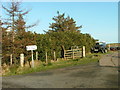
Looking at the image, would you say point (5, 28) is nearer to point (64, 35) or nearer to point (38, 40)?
point (38, 40)

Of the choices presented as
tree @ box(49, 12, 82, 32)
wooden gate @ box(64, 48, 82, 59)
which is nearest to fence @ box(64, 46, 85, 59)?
wooden gate @ box(64, 48, 82, 59)

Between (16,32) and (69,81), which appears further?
(16,32)

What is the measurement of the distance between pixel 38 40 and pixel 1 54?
4849mm

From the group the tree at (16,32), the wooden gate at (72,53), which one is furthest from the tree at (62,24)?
the tree at (16,32)

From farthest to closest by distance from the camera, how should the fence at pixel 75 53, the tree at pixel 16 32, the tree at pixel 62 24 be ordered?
the tree at pixel 62 24 < the fence at pixel 75 53 < the tree at pixel 16 32

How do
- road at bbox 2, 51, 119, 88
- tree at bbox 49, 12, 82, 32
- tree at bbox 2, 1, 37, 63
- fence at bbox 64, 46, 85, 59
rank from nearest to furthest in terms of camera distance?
road at bbox 2, 51, 119, 88, tree at bbox 2, 1, 37, 63, fence at bbox 64, 46, 85, 59, tree at bbox 49, 12, 82, 32

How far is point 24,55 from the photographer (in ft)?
58.1

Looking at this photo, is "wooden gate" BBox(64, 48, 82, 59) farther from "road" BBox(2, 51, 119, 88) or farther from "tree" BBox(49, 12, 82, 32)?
"tree" BBox(49, 12, 82, 32)

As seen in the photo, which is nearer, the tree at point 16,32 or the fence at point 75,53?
the tree at point 16,32

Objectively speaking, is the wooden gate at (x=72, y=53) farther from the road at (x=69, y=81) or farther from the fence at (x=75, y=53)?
the road at (x=69, y=81)

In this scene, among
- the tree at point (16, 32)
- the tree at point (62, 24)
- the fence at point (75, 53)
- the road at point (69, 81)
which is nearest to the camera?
the road at point (69, 81)

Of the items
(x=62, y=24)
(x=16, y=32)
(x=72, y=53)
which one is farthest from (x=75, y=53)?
(x=62, y=24)

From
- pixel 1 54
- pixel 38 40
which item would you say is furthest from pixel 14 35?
pixel 38 40

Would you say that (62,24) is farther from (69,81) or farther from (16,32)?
(69,81)
